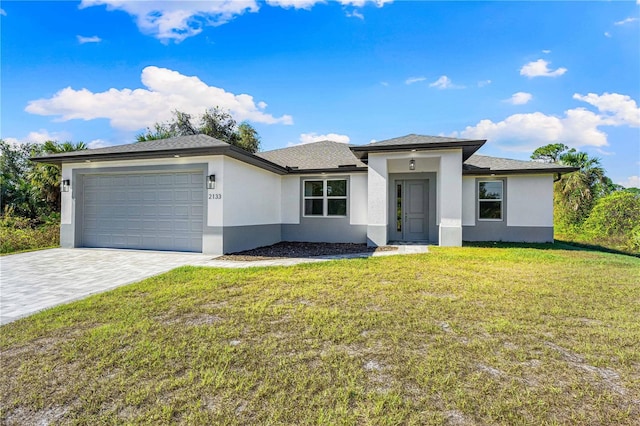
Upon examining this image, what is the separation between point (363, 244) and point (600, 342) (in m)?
8.81

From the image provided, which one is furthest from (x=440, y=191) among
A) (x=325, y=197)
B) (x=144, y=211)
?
(x=144, y=211)

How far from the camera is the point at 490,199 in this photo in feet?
40.6

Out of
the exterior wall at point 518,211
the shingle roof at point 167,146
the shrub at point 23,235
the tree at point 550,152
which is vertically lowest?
the shrub at point 23,235

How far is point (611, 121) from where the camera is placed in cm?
1527

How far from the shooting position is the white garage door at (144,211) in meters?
9.62

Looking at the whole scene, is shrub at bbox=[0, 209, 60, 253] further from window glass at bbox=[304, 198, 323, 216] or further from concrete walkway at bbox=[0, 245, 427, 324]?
window glass at bbox=[304, 198, 323, 216]

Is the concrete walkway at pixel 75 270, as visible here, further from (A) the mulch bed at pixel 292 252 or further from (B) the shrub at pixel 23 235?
(B) the shrub at pixel 23 235

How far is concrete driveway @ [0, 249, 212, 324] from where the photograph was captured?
191 inches

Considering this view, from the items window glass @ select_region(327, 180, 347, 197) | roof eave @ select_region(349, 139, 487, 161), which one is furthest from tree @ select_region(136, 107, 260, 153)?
roof eave @ select_region(349, 139, 487, 161)

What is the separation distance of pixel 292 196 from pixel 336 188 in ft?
6.42

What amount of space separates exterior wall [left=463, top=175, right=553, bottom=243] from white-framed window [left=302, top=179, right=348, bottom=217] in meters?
5.07

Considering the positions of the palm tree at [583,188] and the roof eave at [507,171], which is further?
the palm tree at [583,188]

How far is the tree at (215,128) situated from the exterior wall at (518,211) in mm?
20295

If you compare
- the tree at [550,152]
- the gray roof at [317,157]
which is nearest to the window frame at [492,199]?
the gray roof at [317,157]
